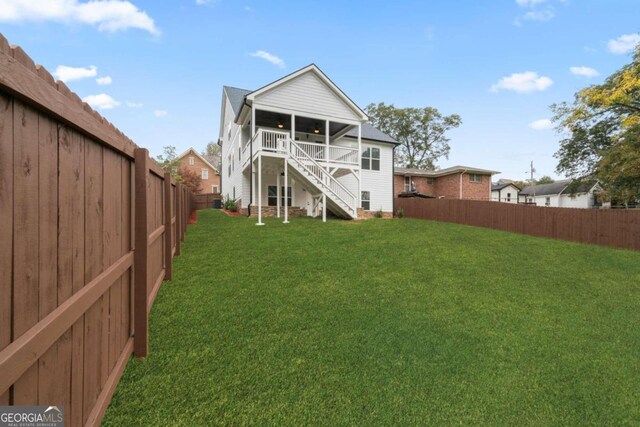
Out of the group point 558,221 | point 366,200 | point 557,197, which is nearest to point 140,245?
point 558,221

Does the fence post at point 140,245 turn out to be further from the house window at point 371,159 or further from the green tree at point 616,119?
the green tree at point 616,119

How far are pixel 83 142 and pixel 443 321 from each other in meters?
4.27

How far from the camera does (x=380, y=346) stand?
327 centimetres

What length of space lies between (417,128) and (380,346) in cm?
3920

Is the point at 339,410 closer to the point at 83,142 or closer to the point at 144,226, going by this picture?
the point at 144,226

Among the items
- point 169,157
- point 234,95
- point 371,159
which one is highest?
point 234,95

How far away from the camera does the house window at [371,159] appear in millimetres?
17859

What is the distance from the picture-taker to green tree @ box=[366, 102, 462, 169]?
123 feet

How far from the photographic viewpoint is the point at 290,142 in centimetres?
1246

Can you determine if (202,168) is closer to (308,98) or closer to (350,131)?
(350,131)

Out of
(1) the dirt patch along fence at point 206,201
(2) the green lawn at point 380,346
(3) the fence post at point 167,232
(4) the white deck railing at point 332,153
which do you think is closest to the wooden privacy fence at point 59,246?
(2) the green lawn at point 380,346

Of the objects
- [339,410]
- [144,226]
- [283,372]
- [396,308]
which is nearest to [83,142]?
[144,226]

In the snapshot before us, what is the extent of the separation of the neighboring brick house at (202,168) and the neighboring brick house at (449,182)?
75.9 feet

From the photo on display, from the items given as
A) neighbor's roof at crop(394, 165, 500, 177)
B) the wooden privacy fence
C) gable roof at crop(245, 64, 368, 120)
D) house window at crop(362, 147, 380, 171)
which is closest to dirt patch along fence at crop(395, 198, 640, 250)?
house window at crop(362, 147, 380, 171)
